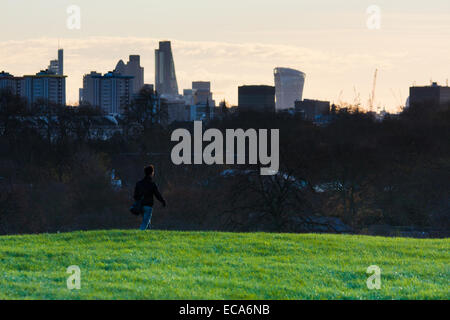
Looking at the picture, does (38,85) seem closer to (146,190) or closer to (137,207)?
(137,207)

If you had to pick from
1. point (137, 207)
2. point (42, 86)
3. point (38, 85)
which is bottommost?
point (137, 207)

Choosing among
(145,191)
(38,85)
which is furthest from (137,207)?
(38,85)

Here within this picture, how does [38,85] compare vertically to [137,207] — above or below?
above

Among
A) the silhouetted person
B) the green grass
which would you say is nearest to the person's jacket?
the silhouetted person

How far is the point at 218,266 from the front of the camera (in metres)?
15.5

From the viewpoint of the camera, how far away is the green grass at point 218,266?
12.6 metres

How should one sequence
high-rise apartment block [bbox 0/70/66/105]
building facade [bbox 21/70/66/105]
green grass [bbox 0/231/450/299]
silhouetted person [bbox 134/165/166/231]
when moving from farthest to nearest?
building facade [bbox 21/70/66/105], high-rise apartment block [bbox 0/70/66/105], silhouetted person [bbox 134/165/166/231], green grass [bbox 0/231/450/299]

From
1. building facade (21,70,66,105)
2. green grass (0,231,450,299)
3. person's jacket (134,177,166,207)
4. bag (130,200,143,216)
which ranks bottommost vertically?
green grass (0,231,450,299)

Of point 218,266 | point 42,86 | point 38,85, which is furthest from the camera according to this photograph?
point 38,85

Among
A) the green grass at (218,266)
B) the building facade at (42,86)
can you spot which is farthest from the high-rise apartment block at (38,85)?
the green grass at (218,266)

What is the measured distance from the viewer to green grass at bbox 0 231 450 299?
41.5 feet

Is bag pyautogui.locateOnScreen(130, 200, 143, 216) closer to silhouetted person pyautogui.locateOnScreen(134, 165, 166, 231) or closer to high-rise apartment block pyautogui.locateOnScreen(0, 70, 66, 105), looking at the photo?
silhouetted person pyautogui.locateOnScreen(134, 165, 166, 231)

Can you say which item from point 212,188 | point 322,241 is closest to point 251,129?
point 212,188

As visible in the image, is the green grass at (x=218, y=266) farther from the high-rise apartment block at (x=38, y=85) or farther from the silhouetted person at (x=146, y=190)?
the high-rise apartment block at (x=38, y=85)
